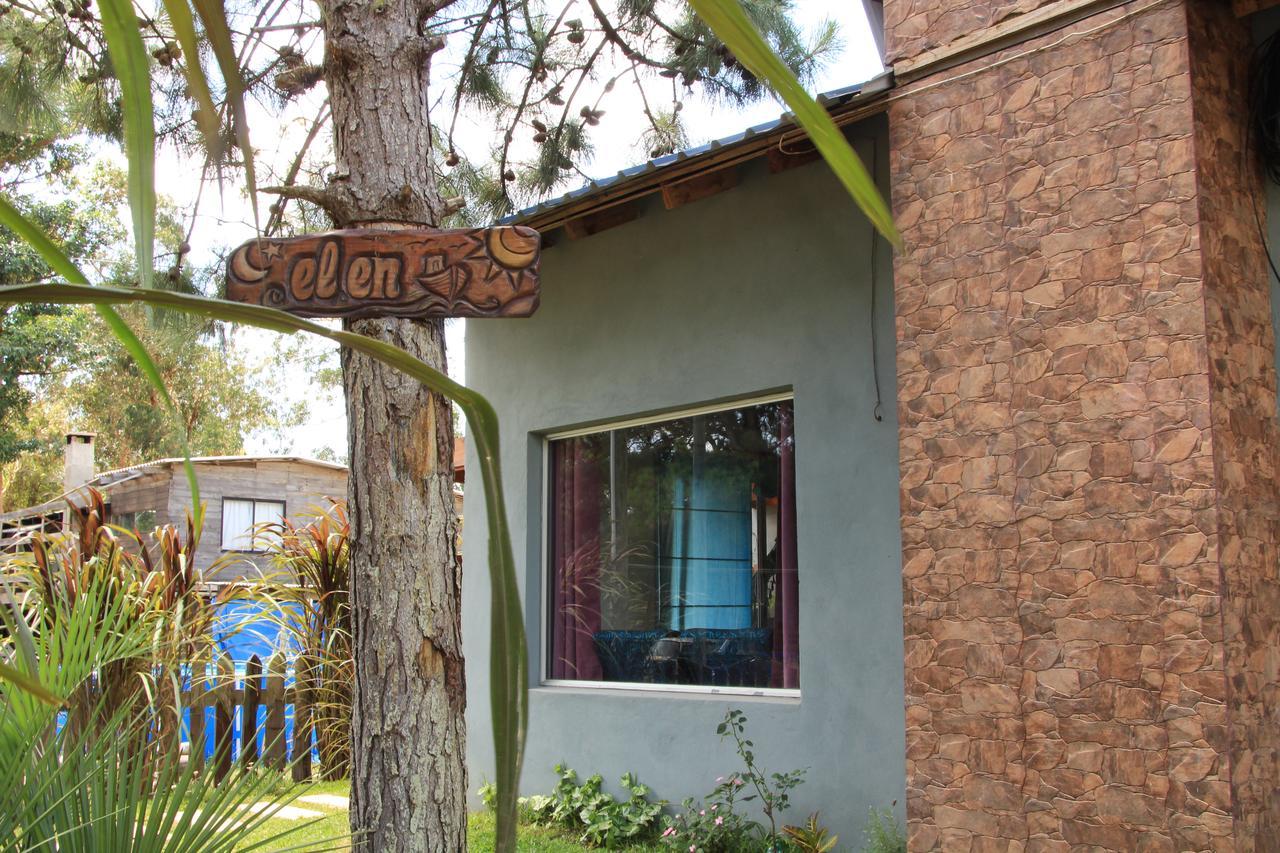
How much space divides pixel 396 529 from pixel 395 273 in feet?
2.07

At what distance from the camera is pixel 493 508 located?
0.39 m

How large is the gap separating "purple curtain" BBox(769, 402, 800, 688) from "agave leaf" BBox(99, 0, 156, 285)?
4392 mm

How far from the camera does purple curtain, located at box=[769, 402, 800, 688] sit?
4727 millimetres

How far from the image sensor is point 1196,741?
113 inches

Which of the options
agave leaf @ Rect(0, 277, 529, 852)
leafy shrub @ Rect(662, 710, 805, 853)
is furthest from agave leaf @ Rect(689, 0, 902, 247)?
leafy shrub @ Rect(662, 710, 805, 853)

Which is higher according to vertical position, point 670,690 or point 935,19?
point 935,19

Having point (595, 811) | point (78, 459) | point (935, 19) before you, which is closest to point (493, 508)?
point (935, 19)

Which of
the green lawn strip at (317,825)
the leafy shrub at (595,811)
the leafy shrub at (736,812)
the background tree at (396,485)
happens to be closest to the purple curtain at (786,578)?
the leafy shrub at (736,812)

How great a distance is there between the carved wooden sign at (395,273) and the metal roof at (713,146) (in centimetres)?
111

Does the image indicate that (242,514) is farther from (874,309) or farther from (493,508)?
(493,508)

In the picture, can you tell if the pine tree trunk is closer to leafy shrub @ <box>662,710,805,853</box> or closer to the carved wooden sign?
the carved wooden sign

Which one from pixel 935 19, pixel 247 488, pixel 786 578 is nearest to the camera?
pixel 935 19

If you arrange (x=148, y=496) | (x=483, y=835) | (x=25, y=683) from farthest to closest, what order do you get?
(x=148, y=496) < (x=483, y=835) < (x=25, y=683)

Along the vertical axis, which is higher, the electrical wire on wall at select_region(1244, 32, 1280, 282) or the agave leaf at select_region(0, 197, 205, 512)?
the electrical wire on wall at select_region(1244, 32, 1280, 282)
